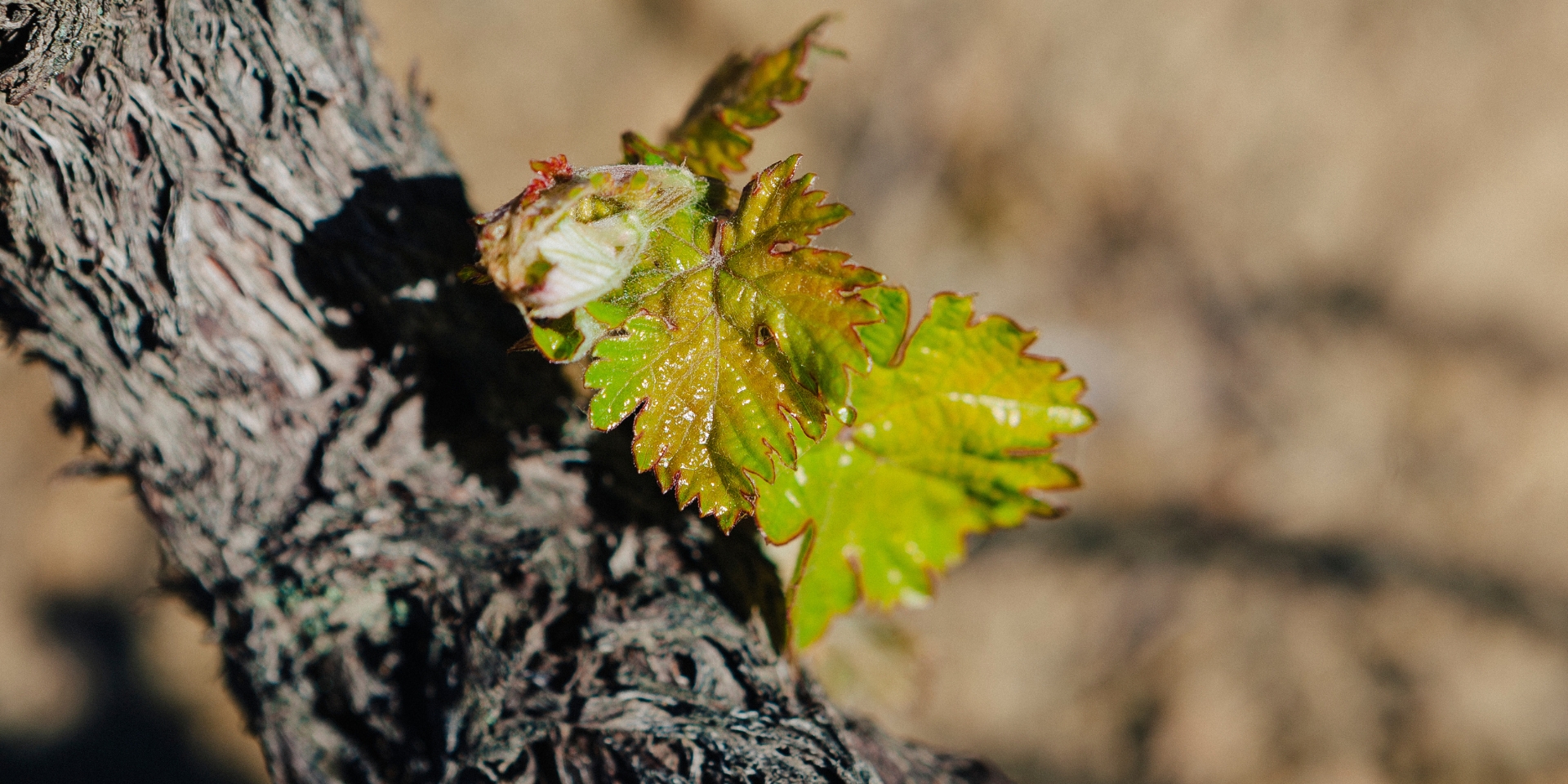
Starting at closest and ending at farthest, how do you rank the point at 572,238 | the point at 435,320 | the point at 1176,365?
the point at 572,238 → the point at 435,320 → the point at 1176,365

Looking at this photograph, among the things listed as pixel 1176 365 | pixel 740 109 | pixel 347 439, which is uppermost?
pixel 1176 365

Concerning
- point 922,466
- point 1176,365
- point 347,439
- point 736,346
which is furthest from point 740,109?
point 1176,365

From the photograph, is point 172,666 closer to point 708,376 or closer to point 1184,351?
point 708,376

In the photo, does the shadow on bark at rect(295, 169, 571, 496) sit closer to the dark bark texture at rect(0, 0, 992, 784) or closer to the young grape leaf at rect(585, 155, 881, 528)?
the dark bark texture at rect(0, 0, 992, 784)

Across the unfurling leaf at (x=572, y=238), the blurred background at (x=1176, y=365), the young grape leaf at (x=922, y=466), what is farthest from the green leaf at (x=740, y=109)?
the blurred background at (x=1176, y=365)

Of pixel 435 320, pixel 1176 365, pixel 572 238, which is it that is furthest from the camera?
pixel 1176 365

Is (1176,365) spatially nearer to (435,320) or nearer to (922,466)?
(922,466)

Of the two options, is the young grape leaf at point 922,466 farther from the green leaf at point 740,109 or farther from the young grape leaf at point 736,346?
the green leaf at point 740,109
